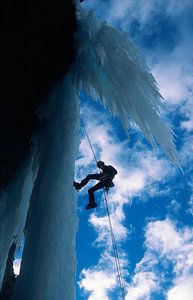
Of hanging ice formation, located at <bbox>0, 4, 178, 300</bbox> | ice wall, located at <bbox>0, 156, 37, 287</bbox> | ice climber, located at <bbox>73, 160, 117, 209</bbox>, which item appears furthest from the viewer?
ice climber, located at <bbox>73, 160, 117, 209</bbox>

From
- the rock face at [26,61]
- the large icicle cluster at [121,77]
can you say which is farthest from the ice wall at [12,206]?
the large icicle cluster at [121,77]

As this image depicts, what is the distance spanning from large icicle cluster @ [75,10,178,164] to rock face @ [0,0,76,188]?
37 centimetres

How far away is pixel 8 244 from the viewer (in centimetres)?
809

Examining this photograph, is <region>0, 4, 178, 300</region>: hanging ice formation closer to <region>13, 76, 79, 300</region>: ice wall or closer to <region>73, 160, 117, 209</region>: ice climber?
<region>13, 76, 79, 300</region>: ice wall

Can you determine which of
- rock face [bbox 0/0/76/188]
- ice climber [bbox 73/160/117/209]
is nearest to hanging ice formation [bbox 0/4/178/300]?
rock face [bbox 0/0/76/188]

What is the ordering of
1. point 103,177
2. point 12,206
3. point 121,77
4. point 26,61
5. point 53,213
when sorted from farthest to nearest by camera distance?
1. point 103,177
2. point 121,77
3. point 12,206
4. point 26,61
5. point 53,213

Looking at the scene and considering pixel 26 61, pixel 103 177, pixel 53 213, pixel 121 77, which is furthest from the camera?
pixel 103 177

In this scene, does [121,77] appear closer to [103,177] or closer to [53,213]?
[103,177]

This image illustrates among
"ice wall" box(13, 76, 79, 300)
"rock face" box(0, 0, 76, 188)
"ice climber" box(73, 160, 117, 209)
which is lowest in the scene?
"ice wall" box(13, 76, 79, 300)

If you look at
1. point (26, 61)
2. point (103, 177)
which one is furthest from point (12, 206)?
point (26, 61)

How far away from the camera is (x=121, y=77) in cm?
849

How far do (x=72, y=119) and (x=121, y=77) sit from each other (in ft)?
5.34

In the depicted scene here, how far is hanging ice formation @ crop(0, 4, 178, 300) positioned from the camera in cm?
640

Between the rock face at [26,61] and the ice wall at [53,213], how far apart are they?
0.37m
